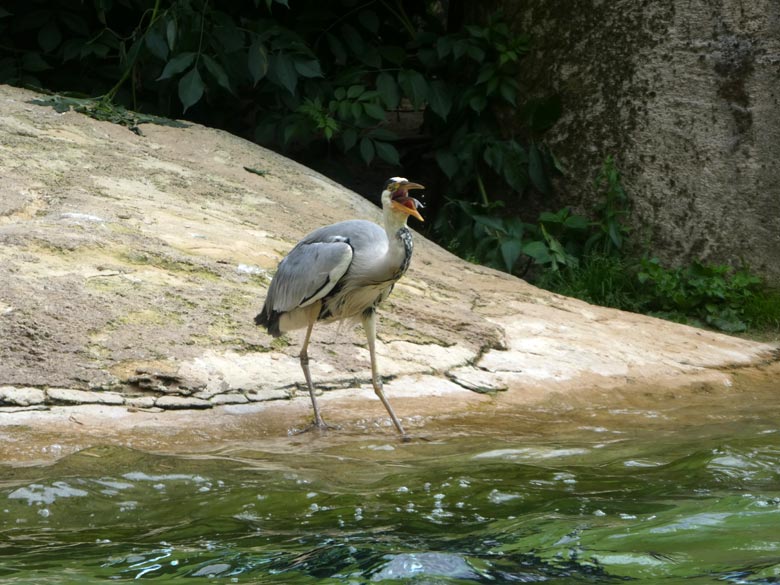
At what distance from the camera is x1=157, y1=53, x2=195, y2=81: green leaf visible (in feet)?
27.1

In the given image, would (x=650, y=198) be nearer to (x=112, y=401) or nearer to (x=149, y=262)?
(x=149, y=262)

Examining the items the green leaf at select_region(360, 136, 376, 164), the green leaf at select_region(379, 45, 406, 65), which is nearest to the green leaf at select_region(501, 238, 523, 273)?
the green leaf at select_region(360, 136, 376, 164)

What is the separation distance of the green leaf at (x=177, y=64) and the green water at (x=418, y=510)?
4407mm

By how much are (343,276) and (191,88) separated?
144 inches

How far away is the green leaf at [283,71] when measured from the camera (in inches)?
337

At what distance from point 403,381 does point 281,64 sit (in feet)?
13.3

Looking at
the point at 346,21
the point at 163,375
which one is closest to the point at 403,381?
the point at 163,375

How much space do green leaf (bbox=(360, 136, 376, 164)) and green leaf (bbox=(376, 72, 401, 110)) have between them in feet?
1.13

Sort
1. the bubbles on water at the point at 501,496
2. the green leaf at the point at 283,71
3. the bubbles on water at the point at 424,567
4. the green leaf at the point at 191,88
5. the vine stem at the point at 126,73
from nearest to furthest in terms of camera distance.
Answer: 1. the bubbles on water at the point at 424,567
2. the bubbles on water at the point at 501,496
3. the green leaf at the point at 191,88
4. the vine stem at the point at 126,73
5. the green leaf at the point at 283,71

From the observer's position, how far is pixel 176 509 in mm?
3572

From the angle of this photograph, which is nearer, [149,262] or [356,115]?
[149,262]

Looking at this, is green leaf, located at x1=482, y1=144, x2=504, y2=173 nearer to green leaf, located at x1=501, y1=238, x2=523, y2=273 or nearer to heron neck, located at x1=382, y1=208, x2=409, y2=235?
green leaf, located at x1=501, y1=238, x2=523, y2=273

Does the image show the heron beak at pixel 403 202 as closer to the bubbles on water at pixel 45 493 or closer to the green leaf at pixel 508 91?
the bubbles on water at pixel 45 493

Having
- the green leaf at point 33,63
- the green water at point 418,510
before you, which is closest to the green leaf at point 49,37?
the green leaf at point 33,63
